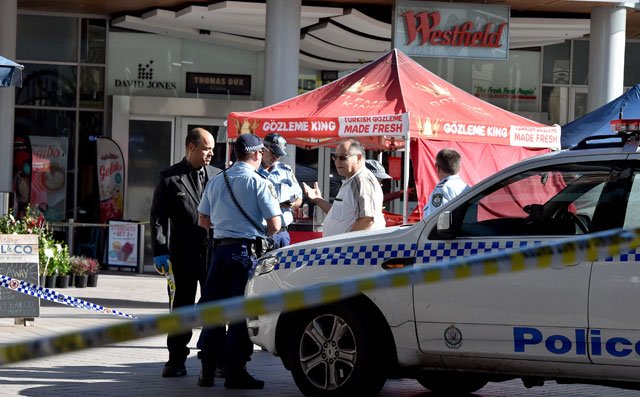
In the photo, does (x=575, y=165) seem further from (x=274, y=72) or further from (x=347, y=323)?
(x=274, y=72)

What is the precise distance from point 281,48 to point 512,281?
Answer: 1204 centimetres

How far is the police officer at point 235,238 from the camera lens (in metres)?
8.23

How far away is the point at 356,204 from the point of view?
905cm

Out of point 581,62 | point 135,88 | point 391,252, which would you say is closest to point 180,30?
point 135,88

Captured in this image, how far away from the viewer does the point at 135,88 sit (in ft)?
72.5

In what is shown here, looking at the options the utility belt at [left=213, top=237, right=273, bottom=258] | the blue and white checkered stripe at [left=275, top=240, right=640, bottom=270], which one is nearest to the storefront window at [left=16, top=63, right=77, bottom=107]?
the utility belt at [left=213, top=237, right=273, bottom=258]

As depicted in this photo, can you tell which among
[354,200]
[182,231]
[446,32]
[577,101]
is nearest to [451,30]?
[446,32]

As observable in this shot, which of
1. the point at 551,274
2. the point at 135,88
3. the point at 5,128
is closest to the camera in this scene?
the point at 551,274

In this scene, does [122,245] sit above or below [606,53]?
below

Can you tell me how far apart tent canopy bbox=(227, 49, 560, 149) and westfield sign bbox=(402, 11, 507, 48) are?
510 cm

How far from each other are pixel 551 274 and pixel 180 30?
1575 cm

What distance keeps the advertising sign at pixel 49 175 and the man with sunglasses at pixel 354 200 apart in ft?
44.5

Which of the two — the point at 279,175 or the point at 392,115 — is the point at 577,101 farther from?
the point at 279,175

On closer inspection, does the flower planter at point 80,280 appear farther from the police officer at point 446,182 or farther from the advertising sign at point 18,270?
the police officer at point 446,182
